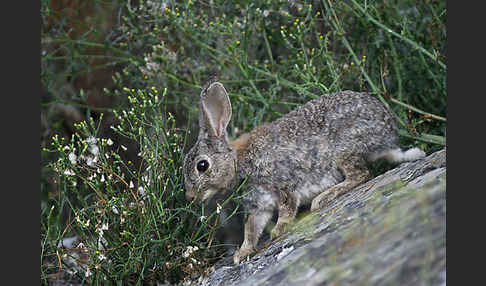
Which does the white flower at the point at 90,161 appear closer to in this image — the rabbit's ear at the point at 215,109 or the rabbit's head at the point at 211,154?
the rabbit's head at the point at 211,154

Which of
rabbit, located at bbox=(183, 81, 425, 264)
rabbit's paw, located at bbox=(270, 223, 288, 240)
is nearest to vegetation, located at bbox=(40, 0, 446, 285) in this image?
rabbit, located at bbox=(183, 81, 425, 264)

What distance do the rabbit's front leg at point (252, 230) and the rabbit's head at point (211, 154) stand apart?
31 centimetres

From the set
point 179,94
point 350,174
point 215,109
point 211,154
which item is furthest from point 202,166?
point 179,94

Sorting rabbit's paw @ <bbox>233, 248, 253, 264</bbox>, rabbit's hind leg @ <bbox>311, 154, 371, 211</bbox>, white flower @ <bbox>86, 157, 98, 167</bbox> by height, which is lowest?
rabbit's paw @ <bbox>233, 248, 253, 264</bbox>

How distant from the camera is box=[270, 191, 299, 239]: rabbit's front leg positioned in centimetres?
407

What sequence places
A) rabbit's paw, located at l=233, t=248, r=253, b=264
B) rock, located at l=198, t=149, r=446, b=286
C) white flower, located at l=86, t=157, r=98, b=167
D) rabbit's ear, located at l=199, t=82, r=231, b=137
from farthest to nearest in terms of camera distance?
1. rabbit's ear, located at l=199, t=82, r=231, b=137
2. rabbit's paw, located at l=233, t=248, r=253, b=264
3. white flower, located at l=86, t=157, r=98, b=167
4. rock, located at l=198, t=149, r=446, b=286

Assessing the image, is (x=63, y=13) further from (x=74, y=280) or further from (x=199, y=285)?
(x=199, y=285)

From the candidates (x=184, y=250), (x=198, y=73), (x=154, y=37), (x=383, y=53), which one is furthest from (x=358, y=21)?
(x=184, y=250)

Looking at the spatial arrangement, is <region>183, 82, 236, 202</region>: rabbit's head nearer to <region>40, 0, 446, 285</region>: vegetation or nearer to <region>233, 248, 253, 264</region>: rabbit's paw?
<region>40, 0, 446, 285</region>: vegetation

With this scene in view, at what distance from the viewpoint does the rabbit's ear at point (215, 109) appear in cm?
414

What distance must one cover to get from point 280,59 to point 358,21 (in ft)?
2.99

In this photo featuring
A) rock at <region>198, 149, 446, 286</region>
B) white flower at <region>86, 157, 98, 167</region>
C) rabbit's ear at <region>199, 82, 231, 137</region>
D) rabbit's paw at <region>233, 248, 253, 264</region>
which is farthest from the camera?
rabbit's ear at <region>199, 82, 231, 137</region>

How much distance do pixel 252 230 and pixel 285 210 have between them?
30cm

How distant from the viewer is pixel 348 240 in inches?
106
